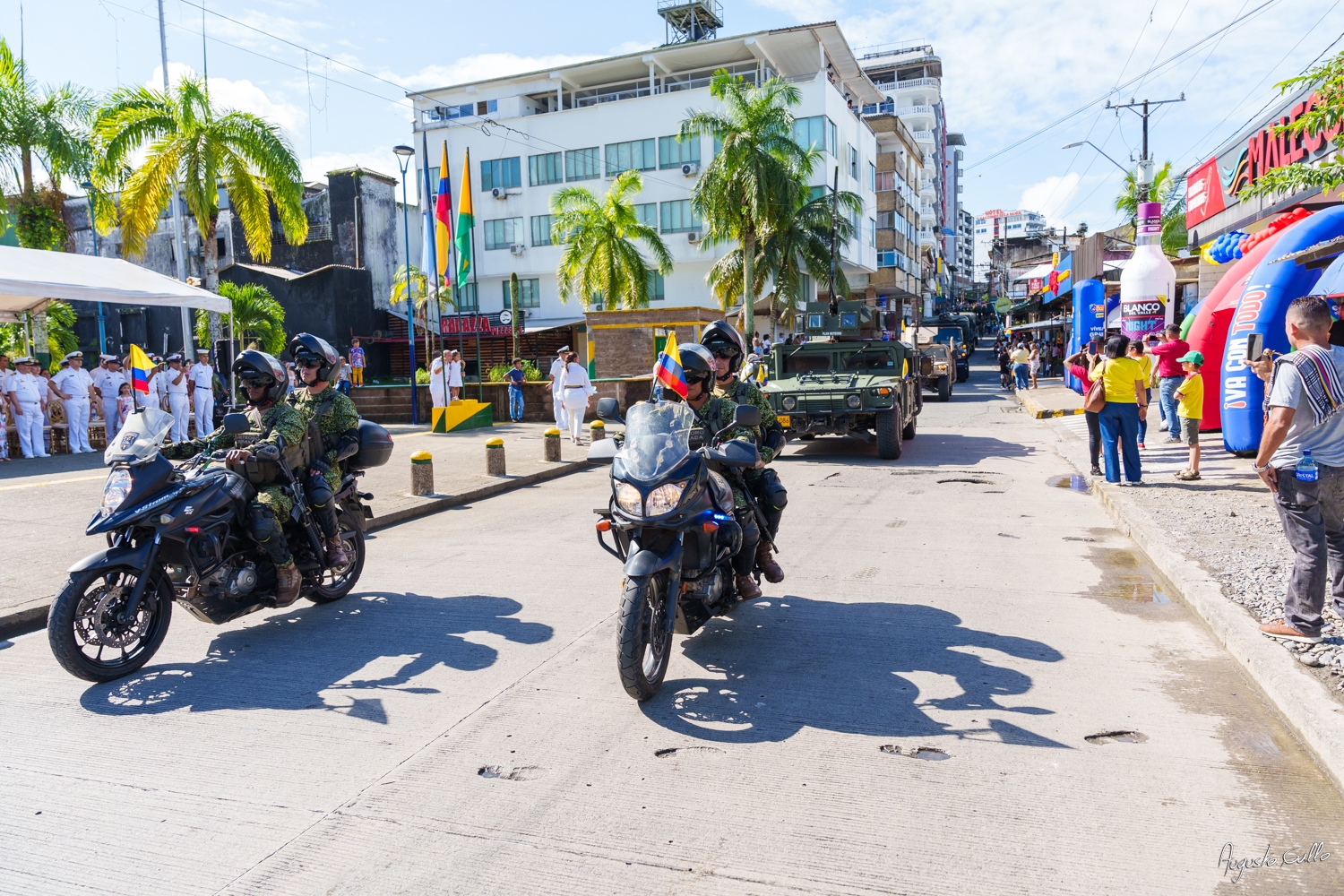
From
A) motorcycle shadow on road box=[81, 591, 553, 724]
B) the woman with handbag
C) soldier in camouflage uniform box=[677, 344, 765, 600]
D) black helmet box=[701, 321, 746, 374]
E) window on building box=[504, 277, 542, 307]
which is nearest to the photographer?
motorcycle shadow on road box=[81, 591, 553, 724]

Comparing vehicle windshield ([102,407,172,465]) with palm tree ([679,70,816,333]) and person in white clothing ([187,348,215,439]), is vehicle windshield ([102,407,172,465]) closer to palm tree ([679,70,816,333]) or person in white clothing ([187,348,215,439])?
person in white clothing ([187,348,215,439])

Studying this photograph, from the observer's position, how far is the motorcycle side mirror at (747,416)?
464 centimetres

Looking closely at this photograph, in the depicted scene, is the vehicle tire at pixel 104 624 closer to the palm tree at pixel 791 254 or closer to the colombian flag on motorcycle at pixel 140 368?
the colombian flag on motorcycle at pixel 140 368

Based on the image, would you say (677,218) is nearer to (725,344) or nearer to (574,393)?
(574,393)

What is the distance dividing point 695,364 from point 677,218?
38445 mm

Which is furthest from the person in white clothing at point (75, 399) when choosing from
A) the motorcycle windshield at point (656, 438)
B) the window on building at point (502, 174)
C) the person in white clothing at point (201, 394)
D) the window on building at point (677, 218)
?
the window on building at point (502, 174)

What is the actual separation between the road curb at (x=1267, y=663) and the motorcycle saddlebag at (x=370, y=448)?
206 inches

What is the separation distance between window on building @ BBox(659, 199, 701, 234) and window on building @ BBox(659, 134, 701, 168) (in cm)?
170

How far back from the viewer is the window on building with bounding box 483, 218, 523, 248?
4528cm

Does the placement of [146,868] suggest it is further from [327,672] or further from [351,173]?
[351,173]

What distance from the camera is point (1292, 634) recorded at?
4.77m

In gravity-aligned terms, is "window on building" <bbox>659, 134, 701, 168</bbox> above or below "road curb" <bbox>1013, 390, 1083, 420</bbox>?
above

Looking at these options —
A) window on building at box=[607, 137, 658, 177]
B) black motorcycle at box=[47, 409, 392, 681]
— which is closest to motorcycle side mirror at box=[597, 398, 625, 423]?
black motorcycle at box=[47, 409, 392, 681]

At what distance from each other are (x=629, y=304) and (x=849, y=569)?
2878 centimetres
